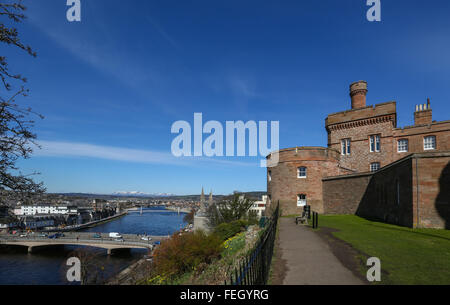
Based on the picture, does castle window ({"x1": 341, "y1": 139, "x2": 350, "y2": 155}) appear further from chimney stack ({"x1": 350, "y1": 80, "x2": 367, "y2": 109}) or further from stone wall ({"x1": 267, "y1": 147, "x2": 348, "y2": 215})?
stone wall ({"x1": 267, "y1": 147, "x2": 348, "y2": 215})

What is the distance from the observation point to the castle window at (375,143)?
2967 centimetres

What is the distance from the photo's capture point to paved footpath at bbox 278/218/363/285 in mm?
6219

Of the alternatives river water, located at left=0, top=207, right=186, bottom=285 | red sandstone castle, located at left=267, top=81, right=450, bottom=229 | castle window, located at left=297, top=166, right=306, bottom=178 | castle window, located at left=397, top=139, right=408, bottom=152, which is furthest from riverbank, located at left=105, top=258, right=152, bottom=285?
castle window, located at left=397, top=139, right=408, bottom=152

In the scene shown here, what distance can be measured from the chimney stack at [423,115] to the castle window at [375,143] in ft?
18.7

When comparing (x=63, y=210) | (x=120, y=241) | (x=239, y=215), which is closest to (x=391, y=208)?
(x=239, y=215)

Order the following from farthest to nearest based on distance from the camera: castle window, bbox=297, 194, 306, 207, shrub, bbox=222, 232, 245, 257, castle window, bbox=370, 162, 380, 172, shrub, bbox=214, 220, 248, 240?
1. castle window, bbox=370, 162, 380, 172
2. castle window, bbox=297, 194, 306, 207
3. shrub, bbox=214, 220, 248, 240
4. shrub, bbox=222, 232, 245, 257

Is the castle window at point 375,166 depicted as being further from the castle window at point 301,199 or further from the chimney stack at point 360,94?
the castle window at point 301,199

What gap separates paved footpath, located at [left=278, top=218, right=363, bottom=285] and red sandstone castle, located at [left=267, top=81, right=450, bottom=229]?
27.6 feet

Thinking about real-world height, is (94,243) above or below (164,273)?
below

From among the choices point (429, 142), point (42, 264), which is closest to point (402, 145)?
point (429, 142)
